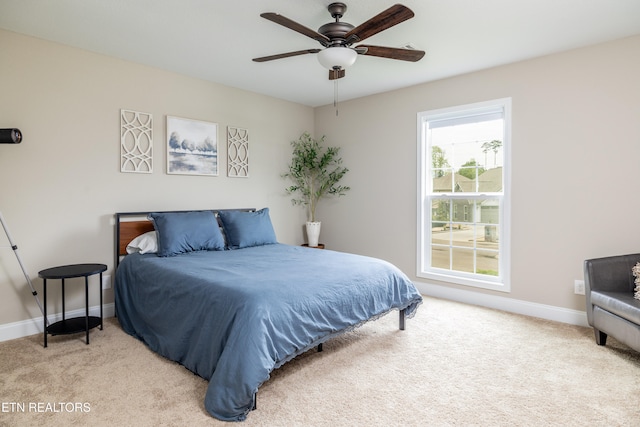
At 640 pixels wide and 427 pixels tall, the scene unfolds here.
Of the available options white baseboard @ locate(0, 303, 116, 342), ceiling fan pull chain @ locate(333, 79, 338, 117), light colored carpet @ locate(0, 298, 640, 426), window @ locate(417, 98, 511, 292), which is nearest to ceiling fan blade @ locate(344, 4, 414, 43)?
ceiling fan pull chain @ locate(333, 79, 338, 117)

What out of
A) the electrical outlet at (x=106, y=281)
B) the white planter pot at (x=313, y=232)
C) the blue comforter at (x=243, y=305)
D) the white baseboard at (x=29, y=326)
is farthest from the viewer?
the white planter pot at (x=313, y=232)

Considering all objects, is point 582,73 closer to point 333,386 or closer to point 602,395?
point 602,395

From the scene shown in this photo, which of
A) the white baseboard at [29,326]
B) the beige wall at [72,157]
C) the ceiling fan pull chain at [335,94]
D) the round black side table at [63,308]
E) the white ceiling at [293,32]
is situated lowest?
the white baseboard at [29,326]

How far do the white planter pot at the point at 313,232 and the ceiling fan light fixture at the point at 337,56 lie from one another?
2.81 meters

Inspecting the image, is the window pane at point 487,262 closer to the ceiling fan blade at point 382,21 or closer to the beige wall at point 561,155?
the beige wall at point 561,155

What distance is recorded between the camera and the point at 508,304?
3.69 m

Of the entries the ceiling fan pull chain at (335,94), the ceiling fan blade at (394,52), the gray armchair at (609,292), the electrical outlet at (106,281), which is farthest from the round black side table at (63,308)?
the gray armchair at (609,292)

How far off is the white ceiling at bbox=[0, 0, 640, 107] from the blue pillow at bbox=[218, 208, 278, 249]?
156cm

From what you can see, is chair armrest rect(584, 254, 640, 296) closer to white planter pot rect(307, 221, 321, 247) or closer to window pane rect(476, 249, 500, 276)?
window pane rect(476, 249, 500, 276)

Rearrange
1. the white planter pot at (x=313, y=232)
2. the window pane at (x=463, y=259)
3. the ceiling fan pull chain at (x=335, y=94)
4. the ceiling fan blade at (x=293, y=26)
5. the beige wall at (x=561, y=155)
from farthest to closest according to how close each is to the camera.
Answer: the white planter pot at (x=313, y=232) → the ceiling fan pull chain at (x=335, y=94) → the window pane at (x=463, y=259) → the beige wall at (x=561, y=155) → the ceiling fan blade at (x=293, y=26)

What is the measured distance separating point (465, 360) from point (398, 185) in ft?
7.80

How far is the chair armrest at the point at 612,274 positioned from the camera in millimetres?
2753

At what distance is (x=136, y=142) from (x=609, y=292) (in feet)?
14.3

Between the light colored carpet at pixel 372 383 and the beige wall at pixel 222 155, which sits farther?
the beige wall at pixel 222 155
